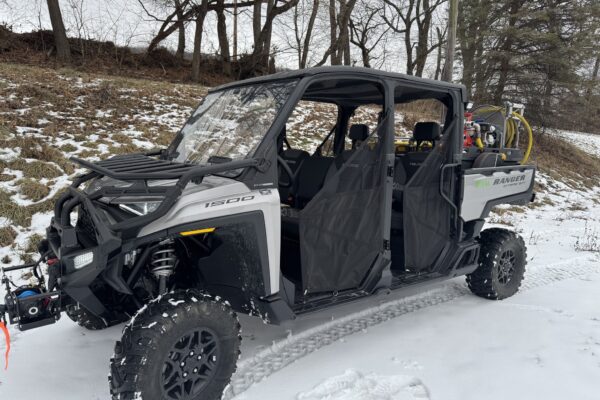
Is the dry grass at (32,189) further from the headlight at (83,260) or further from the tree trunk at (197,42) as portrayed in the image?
the tree trunk at (197,42)

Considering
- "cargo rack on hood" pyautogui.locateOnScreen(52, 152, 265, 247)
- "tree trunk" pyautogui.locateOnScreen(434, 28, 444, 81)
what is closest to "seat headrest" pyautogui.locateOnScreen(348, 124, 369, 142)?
"cargo rack on hood" pyautogui.locateOnScreen(52, 152, 265, 247)

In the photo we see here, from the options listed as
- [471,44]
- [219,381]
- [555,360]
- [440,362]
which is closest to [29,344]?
[219,381]

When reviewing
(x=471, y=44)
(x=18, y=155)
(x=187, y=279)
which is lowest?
(x=187, y=279)

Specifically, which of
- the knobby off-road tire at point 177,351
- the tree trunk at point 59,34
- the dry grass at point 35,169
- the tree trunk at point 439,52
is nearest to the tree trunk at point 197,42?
the tree trunk at point 59,34

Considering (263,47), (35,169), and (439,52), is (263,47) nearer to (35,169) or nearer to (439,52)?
(439,52)

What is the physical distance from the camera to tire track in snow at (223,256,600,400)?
3.23 meters

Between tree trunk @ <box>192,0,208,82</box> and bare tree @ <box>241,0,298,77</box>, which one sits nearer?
tree trunk @ <box>192,0,208,82</box>

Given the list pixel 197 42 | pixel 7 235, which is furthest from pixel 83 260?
pixel 197 42

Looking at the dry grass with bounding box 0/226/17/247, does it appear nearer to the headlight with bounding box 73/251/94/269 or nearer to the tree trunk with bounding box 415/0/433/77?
the headlight with bounding box 73/251/94/269

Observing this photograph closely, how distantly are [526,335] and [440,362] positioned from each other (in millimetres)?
996

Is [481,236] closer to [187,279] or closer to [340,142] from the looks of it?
[340,142]

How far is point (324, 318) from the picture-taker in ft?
13.5

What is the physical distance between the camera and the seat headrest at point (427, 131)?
4.12 meters

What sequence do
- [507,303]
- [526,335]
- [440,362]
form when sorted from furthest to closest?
[507,303] < [526,335] < [440,362]
